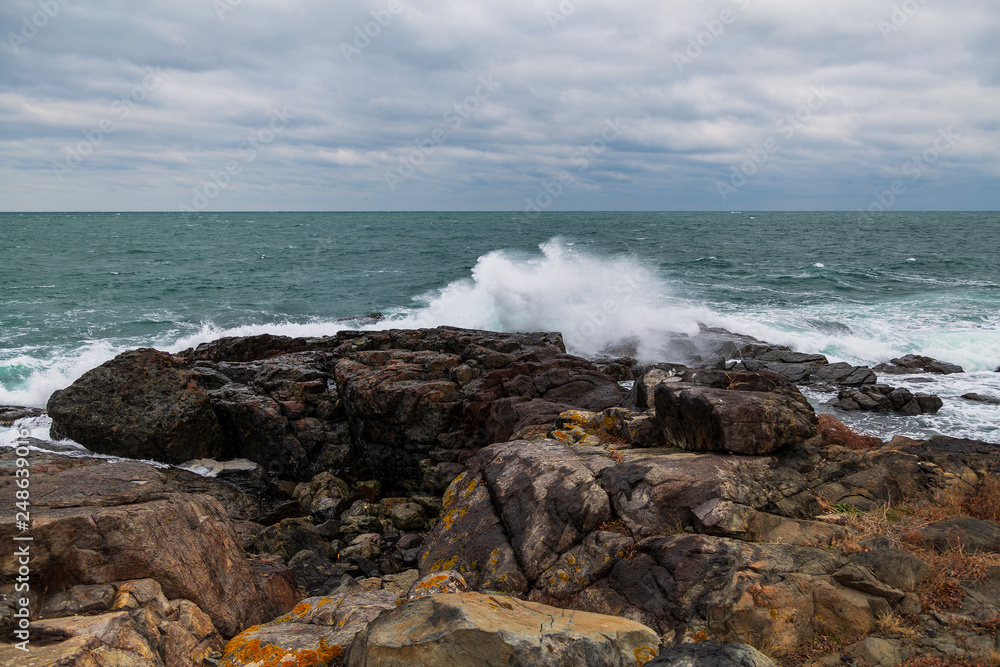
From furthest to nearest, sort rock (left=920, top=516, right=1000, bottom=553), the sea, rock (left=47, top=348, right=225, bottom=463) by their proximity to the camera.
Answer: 1. the sea
2. rock (left=47, top=348, right=225, bottom=463)
3. rock (left=920, top=516, right=1000, bottom=553)

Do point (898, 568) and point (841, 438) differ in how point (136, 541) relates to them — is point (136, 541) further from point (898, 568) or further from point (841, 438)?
point (841, 438)

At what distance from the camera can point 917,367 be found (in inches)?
752

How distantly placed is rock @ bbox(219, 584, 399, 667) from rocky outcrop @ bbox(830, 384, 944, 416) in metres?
15.0

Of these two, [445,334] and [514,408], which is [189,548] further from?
[445,334]

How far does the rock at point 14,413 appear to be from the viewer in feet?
48.9

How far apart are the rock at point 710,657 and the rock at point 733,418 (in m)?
3.19

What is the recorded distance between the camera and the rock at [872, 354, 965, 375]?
18.8 metres

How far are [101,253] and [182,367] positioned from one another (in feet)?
185

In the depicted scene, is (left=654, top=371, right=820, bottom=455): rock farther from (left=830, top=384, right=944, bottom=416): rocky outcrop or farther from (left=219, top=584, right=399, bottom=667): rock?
(left=830, top=384, right=944, bottom=416): rocky outcrop

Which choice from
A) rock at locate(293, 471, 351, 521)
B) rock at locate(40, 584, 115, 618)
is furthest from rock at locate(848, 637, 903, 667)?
rock at locate(293, 471, 351, 521)

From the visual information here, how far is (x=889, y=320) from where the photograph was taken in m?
26.2

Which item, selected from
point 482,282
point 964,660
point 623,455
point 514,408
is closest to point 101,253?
point 482,282

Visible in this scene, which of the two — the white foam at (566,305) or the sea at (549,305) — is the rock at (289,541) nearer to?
the sea at (549,305)

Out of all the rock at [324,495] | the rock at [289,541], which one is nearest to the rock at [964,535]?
the rock at [289,541]
